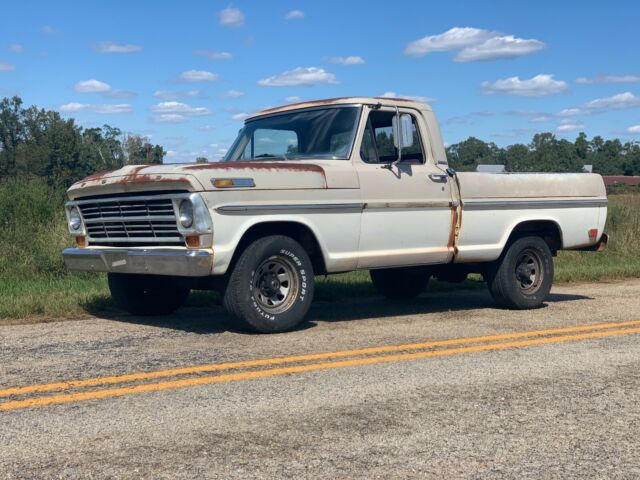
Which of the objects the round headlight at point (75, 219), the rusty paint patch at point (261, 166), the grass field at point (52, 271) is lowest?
the grass field at point (52, 271)

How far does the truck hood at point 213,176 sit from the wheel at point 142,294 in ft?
3.07

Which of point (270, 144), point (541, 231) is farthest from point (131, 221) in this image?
point (541, 231)

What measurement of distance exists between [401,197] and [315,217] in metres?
1.09

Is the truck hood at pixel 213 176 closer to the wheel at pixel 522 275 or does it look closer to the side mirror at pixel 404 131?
the side mirror at pixel 404 131

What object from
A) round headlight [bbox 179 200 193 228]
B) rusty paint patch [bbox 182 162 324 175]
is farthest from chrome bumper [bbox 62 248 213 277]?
rusty paint patch [bbox 182 162 324 175]

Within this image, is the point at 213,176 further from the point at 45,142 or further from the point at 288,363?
the point at 45,142

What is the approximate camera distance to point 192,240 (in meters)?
6.86

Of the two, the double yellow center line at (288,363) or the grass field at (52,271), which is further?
the grass field at (52,271)

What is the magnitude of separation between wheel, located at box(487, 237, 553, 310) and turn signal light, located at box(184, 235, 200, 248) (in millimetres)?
3748

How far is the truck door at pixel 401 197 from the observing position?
7930mm

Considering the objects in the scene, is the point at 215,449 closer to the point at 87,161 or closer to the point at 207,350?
the point at 207,350

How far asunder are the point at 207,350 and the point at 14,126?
132 meters

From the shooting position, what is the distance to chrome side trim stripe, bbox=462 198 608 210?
8.76m

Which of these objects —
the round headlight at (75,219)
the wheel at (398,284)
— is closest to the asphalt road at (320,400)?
the round headlight at (75,219)
